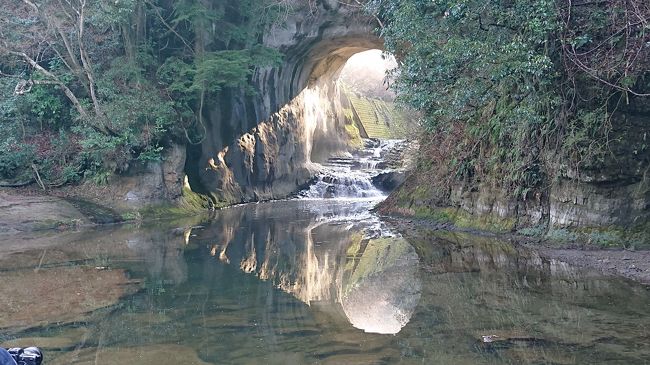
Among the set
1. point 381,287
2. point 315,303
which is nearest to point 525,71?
point 381,287

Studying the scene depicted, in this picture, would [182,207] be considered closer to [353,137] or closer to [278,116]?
[278,116]

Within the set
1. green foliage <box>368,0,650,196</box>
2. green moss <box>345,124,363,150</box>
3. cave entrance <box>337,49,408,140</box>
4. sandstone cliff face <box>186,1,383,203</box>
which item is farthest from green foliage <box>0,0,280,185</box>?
green moss <box>345,124,363,150</box>

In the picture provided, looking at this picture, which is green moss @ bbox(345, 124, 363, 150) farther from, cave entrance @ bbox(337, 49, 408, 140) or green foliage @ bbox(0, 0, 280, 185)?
green foliage @ bbox(0, 0, 280, 185)

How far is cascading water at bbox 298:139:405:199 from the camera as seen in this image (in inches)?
1181

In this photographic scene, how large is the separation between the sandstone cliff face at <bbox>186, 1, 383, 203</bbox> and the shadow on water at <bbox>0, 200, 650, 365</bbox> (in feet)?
36.6

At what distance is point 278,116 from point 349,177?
4.78m

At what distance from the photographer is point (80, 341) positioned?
627 centimetres

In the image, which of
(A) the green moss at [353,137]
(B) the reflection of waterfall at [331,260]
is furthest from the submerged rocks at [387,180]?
(B) the reflection of waterfall at [331,260]

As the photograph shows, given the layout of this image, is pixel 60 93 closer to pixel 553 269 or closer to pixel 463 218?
pixel 463 218

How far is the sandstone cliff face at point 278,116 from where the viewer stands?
2433 cm

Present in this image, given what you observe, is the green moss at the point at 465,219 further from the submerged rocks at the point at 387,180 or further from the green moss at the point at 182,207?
the submerged rocks at the point at 387,180

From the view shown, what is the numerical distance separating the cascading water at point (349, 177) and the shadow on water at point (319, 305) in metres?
16.2

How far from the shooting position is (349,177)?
100 feet

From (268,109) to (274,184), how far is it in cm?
372
